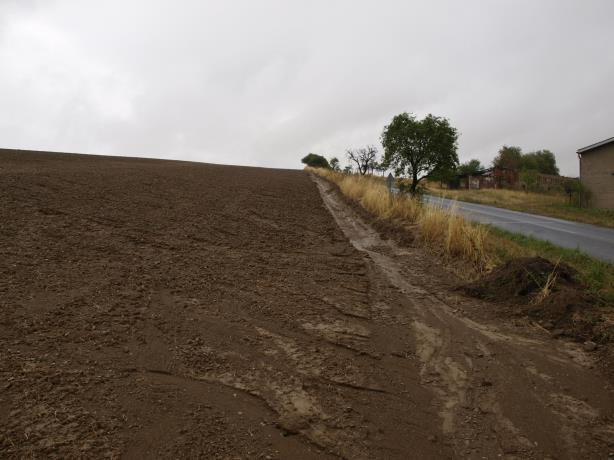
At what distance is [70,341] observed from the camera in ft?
12.3

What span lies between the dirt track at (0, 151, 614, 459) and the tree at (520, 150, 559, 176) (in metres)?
74.2

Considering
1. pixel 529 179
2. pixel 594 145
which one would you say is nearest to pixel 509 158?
pixel 529 179

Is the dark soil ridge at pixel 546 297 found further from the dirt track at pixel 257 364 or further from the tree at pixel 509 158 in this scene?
the tree at pixel 509 158

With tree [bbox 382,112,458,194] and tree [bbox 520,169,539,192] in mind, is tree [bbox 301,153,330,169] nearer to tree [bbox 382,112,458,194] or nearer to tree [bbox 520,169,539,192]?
tree [bbox 520,169,539,192]

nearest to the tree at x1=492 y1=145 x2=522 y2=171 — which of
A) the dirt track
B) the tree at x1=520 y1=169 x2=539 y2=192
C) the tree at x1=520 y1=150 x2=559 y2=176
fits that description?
the tree at x1=520 y1=150 x2=559 y2=176

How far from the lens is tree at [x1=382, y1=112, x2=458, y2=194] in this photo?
16.9 m

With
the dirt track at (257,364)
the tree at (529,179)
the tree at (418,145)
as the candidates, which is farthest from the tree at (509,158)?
the dirt track at (257,364)

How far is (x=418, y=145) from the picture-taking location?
680 inches

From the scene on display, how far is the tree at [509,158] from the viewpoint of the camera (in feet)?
231

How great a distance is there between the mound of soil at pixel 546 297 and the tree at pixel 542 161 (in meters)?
72.8

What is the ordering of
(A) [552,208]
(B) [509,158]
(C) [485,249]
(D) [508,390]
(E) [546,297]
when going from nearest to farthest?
1. (D) [508,390]
2. (E) [546,297]
3. (C) [485,249]
4. (A) [552,208]
5. (B) [509,158]

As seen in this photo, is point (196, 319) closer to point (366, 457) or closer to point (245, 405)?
point (245, 405)

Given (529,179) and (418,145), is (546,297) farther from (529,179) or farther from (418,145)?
(529,179)

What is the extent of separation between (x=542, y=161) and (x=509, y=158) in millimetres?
7349
